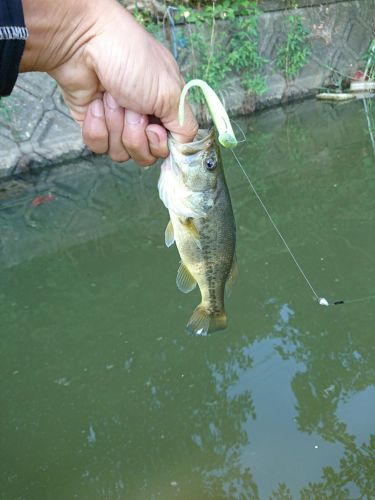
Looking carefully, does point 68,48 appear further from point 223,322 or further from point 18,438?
point 18,438

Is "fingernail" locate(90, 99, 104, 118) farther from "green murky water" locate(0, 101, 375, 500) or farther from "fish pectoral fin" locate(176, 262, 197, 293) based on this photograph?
"green murky water" locate(0, 101, 375, 500)

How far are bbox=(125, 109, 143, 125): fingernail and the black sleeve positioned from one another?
1.52 feet

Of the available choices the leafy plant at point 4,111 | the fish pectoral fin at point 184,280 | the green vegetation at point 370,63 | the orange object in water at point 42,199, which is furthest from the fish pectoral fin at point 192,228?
the green vegetation at point 370,63

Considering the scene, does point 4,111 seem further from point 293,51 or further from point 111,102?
point 111,102

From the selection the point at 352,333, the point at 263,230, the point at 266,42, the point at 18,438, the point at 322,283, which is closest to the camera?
the point at 18,438

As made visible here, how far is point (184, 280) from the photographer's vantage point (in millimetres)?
2242

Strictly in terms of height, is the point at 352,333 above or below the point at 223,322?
below

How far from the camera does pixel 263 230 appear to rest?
473 centimetres

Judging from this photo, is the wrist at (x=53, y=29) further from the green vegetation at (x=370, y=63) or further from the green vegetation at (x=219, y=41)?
the green vegetation at (x=370, y=63)

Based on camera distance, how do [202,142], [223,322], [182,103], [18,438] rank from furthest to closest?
[18,438] < [223,322] < [202,142] < [182,103]

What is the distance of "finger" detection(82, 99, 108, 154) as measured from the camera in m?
1.94

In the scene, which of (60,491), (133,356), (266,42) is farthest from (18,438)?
(266,42)

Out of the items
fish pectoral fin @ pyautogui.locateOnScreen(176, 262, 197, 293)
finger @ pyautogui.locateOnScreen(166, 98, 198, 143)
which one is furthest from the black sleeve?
fish pectoral fin @ pyautogui.locateOnScreen(176, 262, 197, 293)

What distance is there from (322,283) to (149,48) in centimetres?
249
